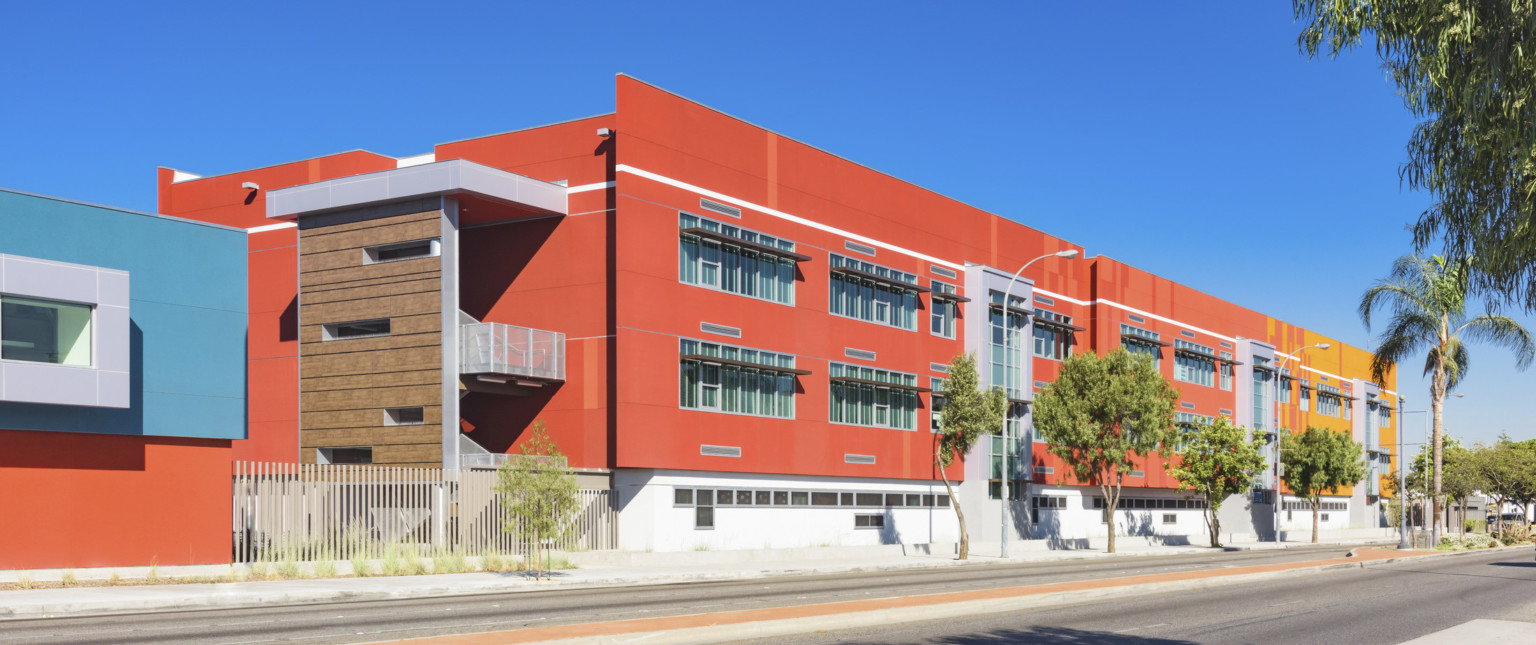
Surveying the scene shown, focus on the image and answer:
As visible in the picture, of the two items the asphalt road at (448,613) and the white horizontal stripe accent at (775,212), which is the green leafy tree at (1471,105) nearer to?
the asphalt road at (448,613)

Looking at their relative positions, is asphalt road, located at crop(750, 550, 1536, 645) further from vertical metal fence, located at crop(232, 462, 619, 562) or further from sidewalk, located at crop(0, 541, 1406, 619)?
vertical metal fence, located at crop(232, 462, 619, 562)

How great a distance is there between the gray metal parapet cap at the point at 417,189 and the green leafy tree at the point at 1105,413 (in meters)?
24.5

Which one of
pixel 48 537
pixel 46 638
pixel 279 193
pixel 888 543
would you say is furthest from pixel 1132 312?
pixel 46 638

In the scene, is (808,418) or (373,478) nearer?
(373,478)

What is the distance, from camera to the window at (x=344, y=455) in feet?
128

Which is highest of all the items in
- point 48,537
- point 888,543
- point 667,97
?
point 667,97

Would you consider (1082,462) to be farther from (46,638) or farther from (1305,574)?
(46,638)

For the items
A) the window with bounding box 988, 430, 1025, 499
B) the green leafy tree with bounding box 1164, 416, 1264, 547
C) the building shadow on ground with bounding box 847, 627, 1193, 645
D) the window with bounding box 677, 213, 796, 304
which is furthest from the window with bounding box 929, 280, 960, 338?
the building shadow on ground with bounding box 847, 627, 1193, 645

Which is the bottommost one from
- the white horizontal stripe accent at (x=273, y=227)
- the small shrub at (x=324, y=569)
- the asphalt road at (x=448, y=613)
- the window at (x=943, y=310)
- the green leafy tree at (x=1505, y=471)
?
the green leafy tree at (x=1505, y=471)

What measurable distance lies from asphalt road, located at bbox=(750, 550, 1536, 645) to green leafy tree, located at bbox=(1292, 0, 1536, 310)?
6.48m

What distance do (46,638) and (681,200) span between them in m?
26.0

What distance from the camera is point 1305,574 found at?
3475 centimetres

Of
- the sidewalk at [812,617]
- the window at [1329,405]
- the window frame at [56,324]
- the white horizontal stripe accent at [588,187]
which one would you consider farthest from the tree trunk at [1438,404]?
the window frame at [56,324]

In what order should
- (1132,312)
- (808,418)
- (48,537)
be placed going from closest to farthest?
(48,537)
(808,418)
(1132,312)
